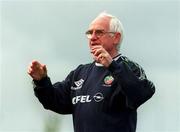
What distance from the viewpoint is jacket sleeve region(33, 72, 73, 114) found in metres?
10.4

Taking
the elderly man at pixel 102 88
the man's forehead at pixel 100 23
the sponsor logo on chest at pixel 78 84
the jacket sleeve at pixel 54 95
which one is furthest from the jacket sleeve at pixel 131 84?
the jacket sleeve at pixel 54 95

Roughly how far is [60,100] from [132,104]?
42.7 inches

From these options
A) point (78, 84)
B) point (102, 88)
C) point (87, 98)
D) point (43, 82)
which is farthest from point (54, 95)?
point (102, 88)

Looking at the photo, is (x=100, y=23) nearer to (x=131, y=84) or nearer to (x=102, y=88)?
(x=102, y=88)

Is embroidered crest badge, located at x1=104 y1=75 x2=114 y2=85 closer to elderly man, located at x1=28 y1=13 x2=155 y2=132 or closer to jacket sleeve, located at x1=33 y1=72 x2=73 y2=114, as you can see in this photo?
elderly man, located at x1=28 y1=13 x2=155 y2=132

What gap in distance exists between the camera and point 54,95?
10.5 metres

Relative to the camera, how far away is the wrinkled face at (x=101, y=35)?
10.0 meters

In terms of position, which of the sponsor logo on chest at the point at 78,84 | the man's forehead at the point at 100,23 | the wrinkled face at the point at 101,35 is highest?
the man's forehead at the point at 100,23

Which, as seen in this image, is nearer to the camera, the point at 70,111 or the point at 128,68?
the point at 128,68

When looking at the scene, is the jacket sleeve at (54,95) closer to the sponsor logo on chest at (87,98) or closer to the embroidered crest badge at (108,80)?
the sponsor logo on chest at (87,98)

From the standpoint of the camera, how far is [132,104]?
9.71 metres

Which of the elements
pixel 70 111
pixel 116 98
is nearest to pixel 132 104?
pixel 116 98

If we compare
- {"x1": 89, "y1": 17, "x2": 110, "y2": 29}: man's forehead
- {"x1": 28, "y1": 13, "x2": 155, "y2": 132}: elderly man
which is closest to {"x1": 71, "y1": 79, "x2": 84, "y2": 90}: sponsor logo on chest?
{"x1": 28, "y1": 13, "x2": 155, "y2": 132}: elderly man

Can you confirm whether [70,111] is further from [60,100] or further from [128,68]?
[128,68]
